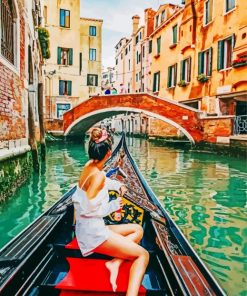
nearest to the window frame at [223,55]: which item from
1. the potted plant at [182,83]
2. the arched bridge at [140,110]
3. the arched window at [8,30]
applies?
the arched bridge at [140,110]

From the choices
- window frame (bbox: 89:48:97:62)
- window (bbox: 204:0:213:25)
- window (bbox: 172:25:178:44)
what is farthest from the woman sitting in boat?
window frame (bbox: 89:48:97:62)

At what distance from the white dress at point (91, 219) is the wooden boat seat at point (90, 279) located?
12 centimetres

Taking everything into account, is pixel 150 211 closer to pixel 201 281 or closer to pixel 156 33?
Answer: pixel 201 281

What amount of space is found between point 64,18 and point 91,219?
18.3m

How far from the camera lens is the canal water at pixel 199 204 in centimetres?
260

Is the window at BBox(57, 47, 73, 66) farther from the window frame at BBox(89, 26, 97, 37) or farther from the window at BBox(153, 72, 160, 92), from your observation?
the window at BBox(153, 72, 160, 92)

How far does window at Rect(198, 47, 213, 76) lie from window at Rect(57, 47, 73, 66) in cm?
882

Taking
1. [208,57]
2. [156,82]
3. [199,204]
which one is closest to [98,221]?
[199,204]

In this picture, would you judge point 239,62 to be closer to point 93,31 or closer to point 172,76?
point 172,76

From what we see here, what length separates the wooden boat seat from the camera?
4.51ft

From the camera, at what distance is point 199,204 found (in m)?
4.30

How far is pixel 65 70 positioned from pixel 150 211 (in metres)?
17.0

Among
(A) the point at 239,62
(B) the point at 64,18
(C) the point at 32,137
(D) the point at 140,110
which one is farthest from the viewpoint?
(B) the point at 64,18

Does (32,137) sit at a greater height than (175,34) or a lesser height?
lesser
